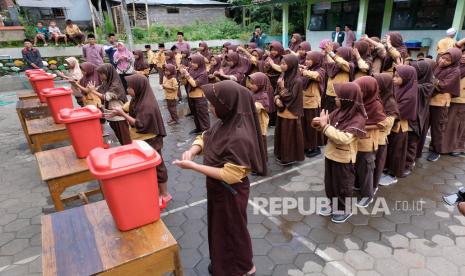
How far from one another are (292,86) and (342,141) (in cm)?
176

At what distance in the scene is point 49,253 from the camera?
1996 mm

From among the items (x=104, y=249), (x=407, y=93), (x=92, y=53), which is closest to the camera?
(x=104, y=249)

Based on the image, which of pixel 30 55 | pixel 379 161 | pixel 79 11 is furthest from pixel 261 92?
pixel 79 11

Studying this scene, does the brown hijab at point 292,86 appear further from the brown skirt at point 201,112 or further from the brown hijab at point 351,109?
the brown skirt at point 201,112

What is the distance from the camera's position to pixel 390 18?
43.0 feet

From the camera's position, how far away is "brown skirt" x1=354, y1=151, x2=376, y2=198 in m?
3.75

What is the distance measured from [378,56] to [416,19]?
26.2 feet

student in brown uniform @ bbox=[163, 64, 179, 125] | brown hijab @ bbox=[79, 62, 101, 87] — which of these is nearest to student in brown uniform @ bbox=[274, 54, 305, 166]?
student in brown uniform @ bbox=[163, 64, 179, 125]

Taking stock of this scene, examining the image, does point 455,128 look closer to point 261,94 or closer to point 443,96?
point 443,96

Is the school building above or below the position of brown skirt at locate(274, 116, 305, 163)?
above

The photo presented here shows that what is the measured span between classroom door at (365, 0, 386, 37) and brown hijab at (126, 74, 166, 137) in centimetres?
1342

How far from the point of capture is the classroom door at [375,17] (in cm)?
1376

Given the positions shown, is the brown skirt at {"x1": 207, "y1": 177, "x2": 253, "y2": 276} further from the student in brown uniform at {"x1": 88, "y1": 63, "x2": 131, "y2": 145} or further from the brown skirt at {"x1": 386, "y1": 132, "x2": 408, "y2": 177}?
the brown skirt at {"x1": 386, "y1": 132, "x2": 408, "y2": 177}

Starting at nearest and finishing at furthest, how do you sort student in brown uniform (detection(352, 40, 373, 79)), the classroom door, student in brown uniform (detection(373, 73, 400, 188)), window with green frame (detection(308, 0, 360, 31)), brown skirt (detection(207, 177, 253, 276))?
brown skirt (detection(207, 177, 253, 276)) < student in brown uniform (detection(373, 73, 400, 188)) < student in brown uniform (detection(352, 40, 373, 79)) < the classroom door < window with green frame (detection(308, 0, 360, 31))
